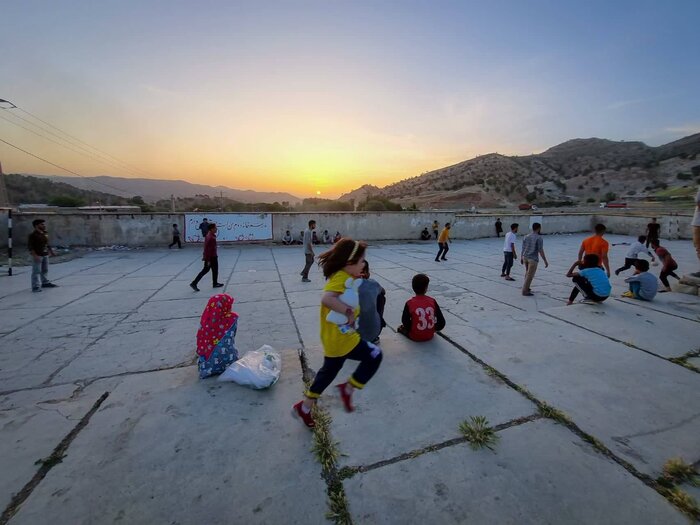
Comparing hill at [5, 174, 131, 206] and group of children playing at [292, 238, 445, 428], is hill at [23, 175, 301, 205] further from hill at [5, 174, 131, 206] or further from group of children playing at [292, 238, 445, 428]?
group of children playing at [292, 238, 445, 428]

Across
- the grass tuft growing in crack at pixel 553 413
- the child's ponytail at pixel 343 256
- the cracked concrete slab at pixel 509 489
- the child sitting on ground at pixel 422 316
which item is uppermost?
the child's ponytail at pixel 343 256

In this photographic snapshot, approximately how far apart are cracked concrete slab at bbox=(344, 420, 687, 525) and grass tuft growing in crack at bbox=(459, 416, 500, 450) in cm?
6

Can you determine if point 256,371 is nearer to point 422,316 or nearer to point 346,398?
point 346,398

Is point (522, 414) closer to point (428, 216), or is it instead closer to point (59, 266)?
point (59, 266)

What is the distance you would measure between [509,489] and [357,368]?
4.20 ft

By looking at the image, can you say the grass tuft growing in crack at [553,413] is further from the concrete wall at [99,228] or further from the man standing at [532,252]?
the concrete wall at [99,228]

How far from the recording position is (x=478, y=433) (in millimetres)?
2438

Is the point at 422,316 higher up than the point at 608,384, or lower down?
higher up

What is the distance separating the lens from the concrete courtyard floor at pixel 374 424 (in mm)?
1903

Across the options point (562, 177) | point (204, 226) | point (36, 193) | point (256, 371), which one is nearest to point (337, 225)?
point (204, 226)

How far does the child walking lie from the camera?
240 cm

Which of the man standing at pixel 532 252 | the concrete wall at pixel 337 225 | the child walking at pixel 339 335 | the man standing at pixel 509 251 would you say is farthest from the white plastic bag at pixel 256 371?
the concrete wall at pixel 337 225

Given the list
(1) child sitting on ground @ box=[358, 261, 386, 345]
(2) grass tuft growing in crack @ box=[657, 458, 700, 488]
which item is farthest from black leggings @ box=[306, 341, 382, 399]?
(2) grass tuft growing in crack @ box=[657, 458, 700, 488]

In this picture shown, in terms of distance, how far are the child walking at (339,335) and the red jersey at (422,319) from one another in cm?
179
